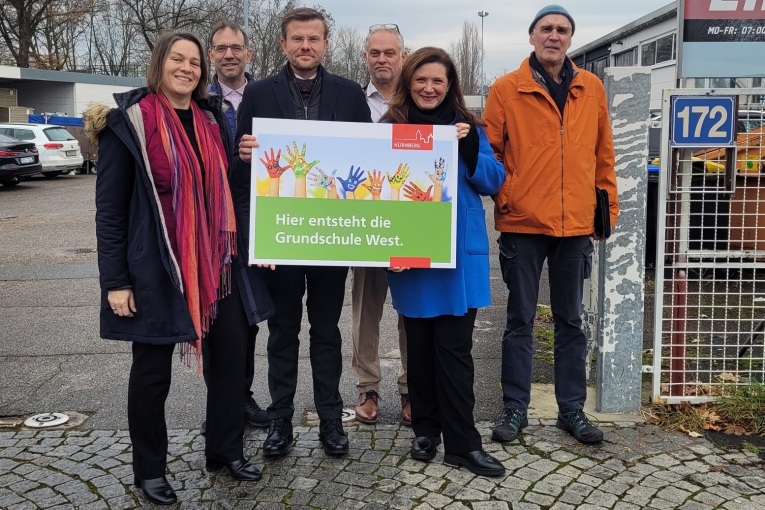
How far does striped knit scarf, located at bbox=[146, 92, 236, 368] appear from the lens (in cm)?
346

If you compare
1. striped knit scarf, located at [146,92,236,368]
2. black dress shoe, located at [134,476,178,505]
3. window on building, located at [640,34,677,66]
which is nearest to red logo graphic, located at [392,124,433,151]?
striped knit scarf, located at [146,92,236,368]

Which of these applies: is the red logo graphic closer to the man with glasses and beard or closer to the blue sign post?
the man with glasses and beard

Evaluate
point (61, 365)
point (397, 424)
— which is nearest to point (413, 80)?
point (397, 424)

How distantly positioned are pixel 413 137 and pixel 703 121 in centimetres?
182

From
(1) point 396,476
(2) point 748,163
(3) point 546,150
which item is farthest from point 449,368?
(2) point 748,163

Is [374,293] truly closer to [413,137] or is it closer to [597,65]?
[413,137]

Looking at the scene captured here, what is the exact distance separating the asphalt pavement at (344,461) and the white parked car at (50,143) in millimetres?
19141

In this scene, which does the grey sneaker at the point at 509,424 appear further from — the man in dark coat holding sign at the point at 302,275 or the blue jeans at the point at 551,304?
the man in dark coat holding sign at the point at 302,275

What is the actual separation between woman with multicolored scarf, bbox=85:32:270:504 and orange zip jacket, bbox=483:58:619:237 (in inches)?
60.0

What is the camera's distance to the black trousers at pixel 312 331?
4.02m

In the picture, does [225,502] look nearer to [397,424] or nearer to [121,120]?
[397,424]

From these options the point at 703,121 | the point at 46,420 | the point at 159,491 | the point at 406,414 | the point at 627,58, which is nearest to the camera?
the point at 159,491

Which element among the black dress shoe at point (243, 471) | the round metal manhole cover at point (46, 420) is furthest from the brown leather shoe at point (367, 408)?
the round metal manhole cover at point (46, 420)

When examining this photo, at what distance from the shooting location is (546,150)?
13.3 feet
